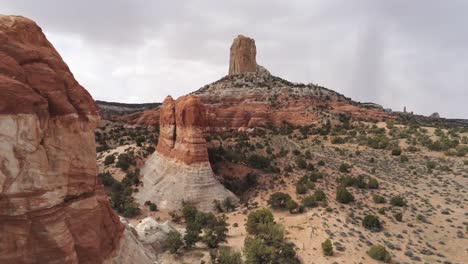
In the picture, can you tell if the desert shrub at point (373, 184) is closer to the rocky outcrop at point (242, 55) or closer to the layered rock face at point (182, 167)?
the layered rock face at point (182, 167)

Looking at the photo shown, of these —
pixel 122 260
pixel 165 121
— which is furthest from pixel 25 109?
pixel 165 121

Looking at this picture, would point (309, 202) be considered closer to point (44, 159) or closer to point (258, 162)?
point (258, 162)

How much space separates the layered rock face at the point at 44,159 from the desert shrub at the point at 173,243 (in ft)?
39.2

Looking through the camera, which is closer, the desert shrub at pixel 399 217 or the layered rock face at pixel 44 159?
the layered rock face at pixel 44 159

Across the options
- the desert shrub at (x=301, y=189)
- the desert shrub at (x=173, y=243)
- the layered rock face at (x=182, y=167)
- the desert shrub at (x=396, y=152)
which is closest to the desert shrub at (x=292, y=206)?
the desert shrub at (x=301, y=189)

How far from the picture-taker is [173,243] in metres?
25.8

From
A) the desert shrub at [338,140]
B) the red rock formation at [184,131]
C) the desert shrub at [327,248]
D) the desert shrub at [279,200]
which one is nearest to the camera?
the desert shrub at [327,248]

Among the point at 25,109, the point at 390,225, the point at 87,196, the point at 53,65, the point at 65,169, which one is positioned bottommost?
the point at 390,225

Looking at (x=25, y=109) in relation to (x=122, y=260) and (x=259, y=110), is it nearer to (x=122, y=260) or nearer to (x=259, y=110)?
(x=122, y=260)

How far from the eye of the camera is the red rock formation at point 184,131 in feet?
129

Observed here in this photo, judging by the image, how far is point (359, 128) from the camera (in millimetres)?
65250

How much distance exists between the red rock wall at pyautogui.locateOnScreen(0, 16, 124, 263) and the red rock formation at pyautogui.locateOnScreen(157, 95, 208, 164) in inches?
981

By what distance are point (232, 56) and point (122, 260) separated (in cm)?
10447

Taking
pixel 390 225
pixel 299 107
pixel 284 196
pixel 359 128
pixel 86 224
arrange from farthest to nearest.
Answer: pixel 299 107, pixel 359 128, pixel 284 196, pixel 390 225, pixel 86 224
